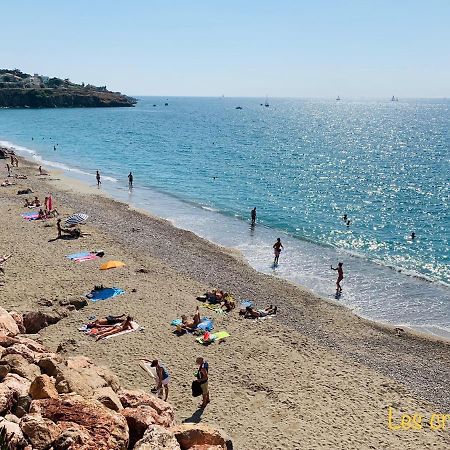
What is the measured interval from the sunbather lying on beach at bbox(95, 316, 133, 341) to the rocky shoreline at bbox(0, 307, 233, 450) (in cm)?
509

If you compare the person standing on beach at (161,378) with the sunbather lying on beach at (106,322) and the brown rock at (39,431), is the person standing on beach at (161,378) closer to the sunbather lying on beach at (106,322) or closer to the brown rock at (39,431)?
the sunbather lying on beach at (106,322)

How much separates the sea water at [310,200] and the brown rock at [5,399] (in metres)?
16.8

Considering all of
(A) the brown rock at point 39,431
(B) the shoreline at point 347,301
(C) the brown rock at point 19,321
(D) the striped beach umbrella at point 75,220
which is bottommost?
(B) the shoreline at point 347,301

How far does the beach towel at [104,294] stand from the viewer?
20.4 meters

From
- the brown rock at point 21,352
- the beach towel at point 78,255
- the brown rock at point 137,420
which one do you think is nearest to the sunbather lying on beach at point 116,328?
the brown rock at point 21,352

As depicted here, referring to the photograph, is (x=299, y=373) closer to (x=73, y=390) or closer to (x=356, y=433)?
(x=356, y=433)

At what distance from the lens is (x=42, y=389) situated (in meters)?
9.45

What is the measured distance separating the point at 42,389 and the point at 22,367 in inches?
62.4

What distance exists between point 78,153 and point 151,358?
64983 millimetres

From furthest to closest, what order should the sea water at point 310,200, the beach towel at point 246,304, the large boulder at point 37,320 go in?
the sea water at point 310,200 → the beach towel at point 246,304 → the large boulder at point 37,320

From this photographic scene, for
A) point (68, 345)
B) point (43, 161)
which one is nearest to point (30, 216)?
A: point (68, 345)

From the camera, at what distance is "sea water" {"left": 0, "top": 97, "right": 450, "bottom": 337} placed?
26391mm

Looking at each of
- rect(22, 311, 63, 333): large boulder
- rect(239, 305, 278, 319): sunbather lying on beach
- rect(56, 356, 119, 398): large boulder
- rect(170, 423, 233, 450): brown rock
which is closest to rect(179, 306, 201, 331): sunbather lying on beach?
rect(239, 305, 278, 319): sunbather lying on beach

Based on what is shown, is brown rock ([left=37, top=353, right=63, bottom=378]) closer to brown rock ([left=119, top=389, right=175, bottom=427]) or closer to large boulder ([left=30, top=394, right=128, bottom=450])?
brown rock ([left=119, top=389, right=175, bottom=427])
